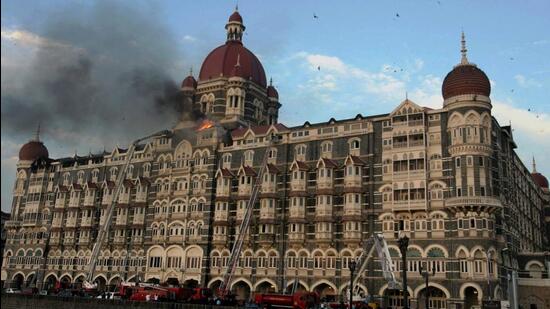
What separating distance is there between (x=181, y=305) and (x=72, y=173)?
54.1 m

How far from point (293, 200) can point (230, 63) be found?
30284 mm

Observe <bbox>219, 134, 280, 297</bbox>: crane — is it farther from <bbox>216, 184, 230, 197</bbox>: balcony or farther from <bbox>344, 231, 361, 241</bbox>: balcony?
<bbox>344, 231, 361, 241</bbox>: balcony

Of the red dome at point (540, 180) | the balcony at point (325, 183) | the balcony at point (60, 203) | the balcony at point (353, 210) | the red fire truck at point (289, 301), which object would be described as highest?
the red dome at point (540, 180)

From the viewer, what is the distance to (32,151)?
10406 cm

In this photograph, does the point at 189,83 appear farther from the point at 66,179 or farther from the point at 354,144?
the point at 354,144

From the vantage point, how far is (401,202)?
63.9 meters

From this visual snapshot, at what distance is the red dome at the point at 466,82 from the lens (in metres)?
62.8

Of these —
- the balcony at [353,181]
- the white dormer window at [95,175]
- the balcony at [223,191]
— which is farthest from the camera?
the white dormer window at [95,175]

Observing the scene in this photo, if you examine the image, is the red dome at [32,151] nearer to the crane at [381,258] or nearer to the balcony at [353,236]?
the balcony at [353,236]

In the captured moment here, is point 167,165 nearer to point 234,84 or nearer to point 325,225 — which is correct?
point 234,84

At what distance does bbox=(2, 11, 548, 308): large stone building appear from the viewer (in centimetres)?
6134

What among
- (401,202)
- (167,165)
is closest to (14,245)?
(167,165)

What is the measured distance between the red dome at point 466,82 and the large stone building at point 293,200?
6.2 inches

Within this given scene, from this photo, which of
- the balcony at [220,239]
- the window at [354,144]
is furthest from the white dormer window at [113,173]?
the window at [354,144]
